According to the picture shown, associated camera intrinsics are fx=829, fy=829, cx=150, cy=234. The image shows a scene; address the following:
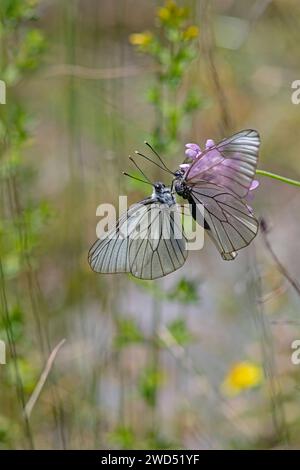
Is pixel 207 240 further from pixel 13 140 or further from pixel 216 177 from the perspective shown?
pixel 216 177

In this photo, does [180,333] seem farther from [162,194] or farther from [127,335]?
[162,194]

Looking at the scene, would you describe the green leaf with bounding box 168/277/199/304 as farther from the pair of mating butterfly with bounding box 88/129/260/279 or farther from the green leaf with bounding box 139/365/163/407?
the pair of mating butterfly with bounding box 88/129/260/279

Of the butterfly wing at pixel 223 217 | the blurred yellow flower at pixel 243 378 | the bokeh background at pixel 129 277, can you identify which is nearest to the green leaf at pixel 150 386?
the bokeh background at pixel 129 277

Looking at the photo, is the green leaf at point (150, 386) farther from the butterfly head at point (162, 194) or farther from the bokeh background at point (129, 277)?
the butterfly head at point (162, 194)

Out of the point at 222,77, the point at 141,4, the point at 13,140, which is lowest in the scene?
the point at 13,140

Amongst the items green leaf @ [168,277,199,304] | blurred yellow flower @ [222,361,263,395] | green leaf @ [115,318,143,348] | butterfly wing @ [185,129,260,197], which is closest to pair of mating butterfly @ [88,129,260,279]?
butterfly wing @ [185,129,260,197]

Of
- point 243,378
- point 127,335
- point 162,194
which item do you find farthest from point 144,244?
point 243,378
